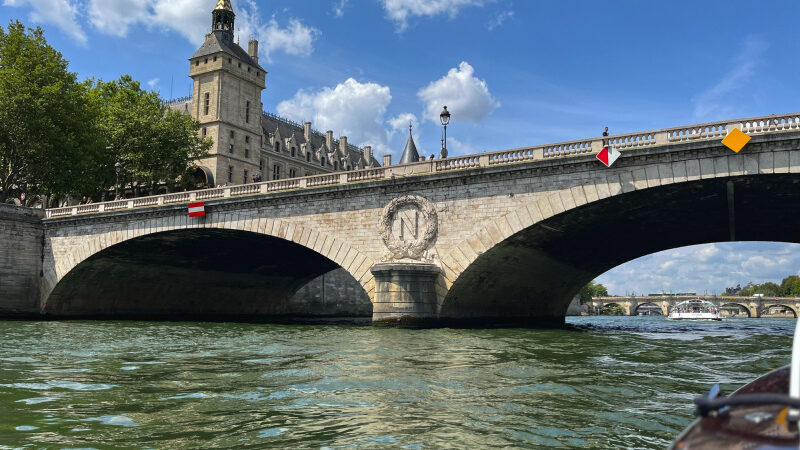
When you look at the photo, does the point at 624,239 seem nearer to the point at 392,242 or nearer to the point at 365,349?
the point at 392,242

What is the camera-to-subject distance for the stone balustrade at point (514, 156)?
21578 mm

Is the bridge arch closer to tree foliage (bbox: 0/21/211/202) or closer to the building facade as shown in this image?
tree foliage (bbox: 0/21/211/202)

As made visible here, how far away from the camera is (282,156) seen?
8356cm

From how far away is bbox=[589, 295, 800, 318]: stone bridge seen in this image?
366ft

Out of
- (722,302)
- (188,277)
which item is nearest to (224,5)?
(188,277)

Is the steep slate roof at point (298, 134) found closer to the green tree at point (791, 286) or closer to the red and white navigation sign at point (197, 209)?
the red and white navigation sign at point (197, 209)

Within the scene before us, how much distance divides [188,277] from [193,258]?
357cm

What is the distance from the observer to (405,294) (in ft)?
85.7

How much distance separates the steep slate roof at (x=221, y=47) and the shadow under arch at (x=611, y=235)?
49.2m

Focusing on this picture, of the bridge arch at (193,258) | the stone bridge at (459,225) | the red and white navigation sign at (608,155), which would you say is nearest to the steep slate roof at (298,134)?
the bridge arch at (193,258)

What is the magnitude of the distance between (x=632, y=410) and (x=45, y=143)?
4510 centimetres

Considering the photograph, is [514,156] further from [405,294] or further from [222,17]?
[222,17]

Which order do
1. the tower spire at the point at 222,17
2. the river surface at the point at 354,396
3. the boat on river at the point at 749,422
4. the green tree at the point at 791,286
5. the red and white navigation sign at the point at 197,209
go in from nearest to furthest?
the boat on river at the point at 749,422
the river surface at the point at 354,396
the red and white navigation sign at the point at 197,209
the tower spire at the point at 222,17
the green tree at the point at 791,286

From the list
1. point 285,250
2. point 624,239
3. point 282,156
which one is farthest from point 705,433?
point 282,156
